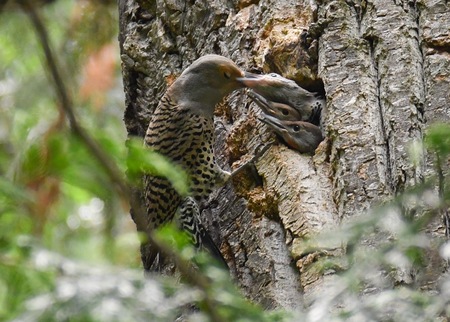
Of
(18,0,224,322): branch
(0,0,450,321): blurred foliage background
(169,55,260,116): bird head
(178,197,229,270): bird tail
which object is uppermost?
(18,0,224,322): branch

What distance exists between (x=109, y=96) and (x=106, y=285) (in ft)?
20.6

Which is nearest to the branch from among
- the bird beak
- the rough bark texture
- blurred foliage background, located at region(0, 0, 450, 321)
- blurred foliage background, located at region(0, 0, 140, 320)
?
blurred foliage background, located at region(0, 0, 450, 321)

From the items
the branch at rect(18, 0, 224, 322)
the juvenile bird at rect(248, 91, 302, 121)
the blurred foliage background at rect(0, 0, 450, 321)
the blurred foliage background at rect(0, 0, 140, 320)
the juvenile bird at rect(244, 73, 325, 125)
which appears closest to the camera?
the branch at rect(18, 0, 224, 322)

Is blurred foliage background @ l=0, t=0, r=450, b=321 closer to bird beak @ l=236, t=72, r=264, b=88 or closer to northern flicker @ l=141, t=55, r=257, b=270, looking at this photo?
bird beak @ l=236, t=72, r=264, b=88

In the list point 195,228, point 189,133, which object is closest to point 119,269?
point 195,228

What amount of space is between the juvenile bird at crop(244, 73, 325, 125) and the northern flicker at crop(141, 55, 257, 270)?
11cm

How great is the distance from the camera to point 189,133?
519 cm

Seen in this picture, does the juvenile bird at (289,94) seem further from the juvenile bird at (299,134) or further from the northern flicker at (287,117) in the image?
the juvenile bird at (299,134)

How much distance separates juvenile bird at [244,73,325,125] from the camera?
4.44m

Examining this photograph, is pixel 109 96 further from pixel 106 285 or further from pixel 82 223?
pixel 106 285

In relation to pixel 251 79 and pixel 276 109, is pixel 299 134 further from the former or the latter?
pixel 251 79

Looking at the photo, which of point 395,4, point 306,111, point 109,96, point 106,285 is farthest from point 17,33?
point 106,285

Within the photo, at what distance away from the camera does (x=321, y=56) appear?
4.23 metres

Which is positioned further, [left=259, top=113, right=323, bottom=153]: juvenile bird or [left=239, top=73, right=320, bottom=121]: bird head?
[left=239, top=73, right=320, bottom=121]: bird head
